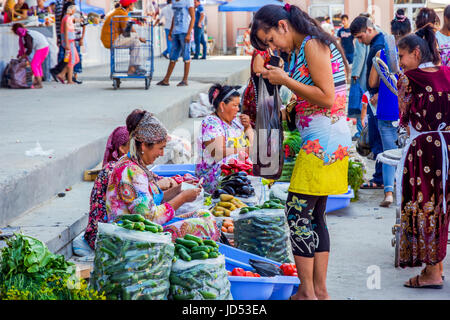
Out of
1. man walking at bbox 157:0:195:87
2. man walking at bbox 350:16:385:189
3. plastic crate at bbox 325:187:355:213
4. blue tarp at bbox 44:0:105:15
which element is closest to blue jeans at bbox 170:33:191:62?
man walking at bbox 157:0:195:87

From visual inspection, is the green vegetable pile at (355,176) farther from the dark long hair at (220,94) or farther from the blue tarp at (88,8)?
the blue tarp at (88,8)

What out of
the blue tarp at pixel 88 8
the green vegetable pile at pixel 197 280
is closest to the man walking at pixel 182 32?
the green vegetable pile at pixel 197 280

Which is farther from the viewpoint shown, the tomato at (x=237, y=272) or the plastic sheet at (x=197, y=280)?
the tomato at (x=237, y=272)

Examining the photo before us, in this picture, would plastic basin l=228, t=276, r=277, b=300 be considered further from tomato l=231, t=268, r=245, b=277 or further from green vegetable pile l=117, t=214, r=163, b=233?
green vegetable pile l=117, t=214, r=163, b=233

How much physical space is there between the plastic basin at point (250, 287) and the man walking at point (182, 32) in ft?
Result: 30.3

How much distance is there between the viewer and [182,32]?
42.1 ft

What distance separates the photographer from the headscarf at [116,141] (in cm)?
502

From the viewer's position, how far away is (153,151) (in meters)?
4.38

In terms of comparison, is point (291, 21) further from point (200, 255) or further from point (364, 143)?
point (364, 143)

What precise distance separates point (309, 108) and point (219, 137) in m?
2.21

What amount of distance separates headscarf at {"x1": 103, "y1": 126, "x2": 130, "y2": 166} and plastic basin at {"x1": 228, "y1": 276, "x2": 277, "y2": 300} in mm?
1530

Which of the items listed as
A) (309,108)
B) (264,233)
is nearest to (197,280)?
(309,108)
